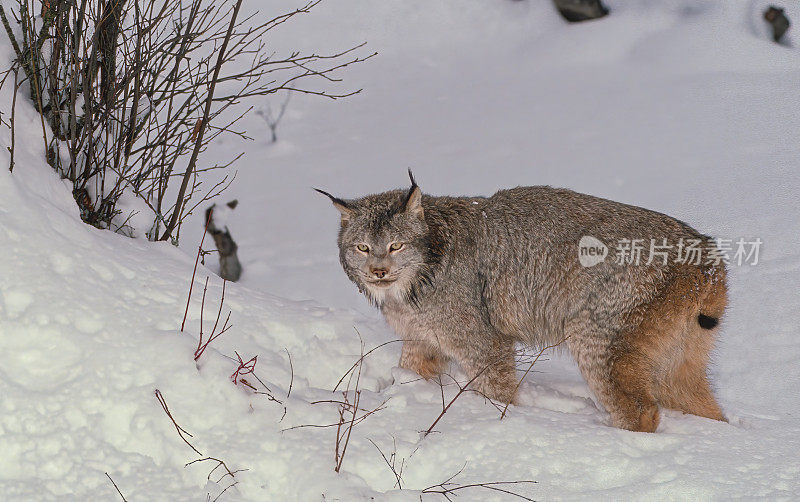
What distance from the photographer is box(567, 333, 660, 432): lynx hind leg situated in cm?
461

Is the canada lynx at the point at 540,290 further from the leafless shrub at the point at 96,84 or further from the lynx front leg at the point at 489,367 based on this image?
the leafless shrub at the point at 96,84

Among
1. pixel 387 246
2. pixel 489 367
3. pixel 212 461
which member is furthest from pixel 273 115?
pixel 212 461

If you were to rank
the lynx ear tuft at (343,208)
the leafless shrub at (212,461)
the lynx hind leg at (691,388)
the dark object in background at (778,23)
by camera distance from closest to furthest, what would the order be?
1. the leafless shrub at (212,461)
2. the lynx hind leg at (691,388)
3. the lynx ear tuft at (343,208)
4. the dark object in background at (778,23)

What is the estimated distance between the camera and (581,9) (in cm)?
1451

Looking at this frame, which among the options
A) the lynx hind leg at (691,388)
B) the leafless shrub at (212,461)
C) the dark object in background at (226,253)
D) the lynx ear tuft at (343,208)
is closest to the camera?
the leafless shrub at (212,461)

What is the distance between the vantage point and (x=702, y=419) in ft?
15.5

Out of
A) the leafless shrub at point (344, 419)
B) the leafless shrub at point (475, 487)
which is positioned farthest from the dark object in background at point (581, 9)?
the leafless shrub at point (475, 487)

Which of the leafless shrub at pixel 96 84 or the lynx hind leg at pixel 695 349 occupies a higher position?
the leafless shrub at pixel 96 84

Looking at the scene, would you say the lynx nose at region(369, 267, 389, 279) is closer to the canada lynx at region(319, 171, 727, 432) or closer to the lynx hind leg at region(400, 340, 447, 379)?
the canada lynx at region(319, 171, 727, 432)

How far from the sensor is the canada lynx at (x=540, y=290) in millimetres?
4688

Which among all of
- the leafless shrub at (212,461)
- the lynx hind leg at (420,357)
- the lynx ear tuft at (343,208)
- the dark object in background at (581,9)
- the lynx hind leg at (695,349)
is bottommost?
the leafless shrub at (212,461)

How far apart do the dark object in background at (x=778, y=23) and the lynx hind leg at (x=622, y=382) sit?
10595 mm

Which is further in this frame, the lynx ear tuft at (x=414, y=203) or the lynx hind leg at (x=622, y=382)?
the lynx ear tuft at (x=414, y=203)

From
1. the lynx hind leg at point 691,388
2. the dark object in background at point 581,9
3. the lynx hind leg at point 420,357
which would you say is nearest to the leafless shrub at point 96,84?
the lynx hind leg at point 420,357
